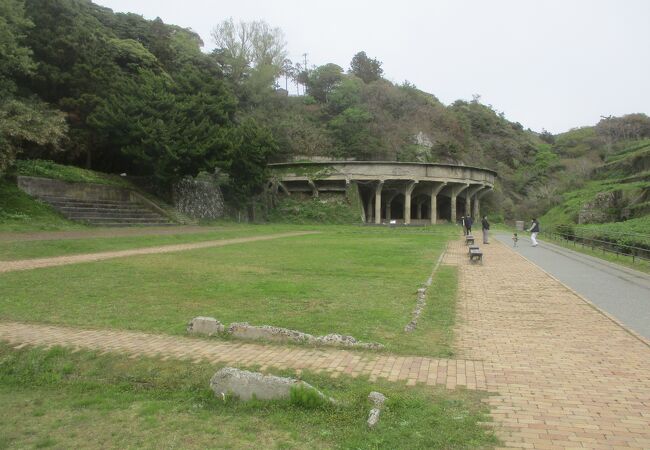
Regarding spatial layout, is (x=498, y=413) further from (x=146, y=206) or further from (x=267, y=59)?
(x=267, y=59)

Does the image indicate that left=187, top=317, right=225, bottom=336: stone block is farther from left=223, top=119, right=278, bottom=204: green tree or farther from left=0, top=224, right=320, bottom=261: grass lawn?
left=223, top=119, right=278, bottom=204: green tree

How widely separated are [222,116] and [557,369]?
36211 millimetres

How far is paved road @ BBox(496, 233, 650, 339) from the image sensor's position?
9.18 metres

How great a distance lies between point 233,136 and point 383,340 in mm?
32774

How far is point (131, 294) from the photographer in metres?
9.95

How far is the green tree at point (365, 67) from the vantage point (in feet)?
292

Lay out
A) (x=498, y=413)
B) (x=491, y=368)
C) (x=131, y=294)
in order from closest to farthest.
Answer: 1. (x=498, y=413)
2. (x=491, y=368)
3. (x=131, y=294)

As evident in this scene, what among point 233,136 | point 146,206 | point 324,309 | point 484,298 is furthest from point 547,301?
point 233,136

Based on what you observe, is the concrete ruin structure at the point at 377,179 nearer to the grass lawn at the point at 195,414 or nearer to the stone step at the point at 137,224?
the stone step at the point at 137,224

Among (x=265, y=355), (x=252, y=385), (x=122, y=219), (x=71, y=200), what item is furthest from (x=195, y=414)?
(x=71, y=200)

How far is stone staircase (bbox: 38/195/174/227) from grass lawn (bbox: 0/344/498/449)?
22.2m

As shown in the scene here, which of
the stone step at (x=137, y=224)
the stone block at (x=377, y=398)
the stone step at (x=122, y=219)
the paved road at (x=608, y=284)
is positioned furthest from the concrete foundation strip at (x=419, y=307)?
the stone step at (x=122, y=219)

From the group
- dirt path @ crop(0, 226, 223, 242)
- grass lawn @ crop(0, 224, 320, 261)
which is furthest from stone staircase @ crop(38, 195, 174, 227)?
→ grass lawn @ crop(0, 224, 320, 261)

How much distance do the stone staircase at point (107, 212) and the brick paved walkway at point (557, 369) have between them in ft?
72.1
